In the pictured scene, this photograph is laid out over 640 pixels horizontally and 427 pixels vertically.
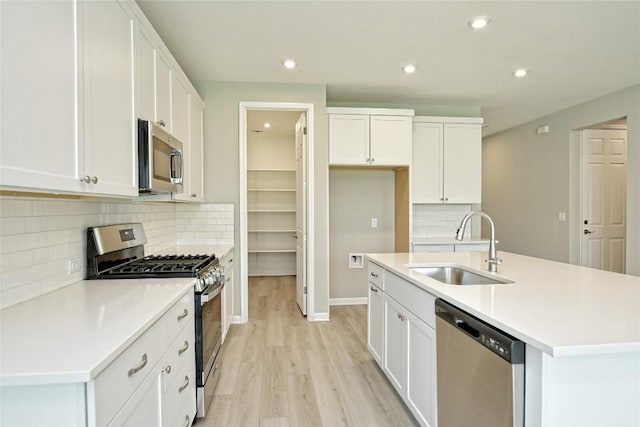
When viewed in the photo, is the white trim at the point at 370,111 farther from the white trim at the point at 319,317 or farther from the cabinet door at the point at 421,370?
the cabinet door at the point at 421,370

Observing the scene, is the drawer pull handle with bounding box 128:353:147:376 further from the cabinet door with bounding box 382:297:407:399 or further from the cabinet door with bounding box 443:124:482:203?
the cabinet door with bounding box 443:124:482:203

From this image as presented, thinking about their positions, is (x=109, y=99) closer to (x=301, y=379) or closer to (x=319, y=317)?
(x=301, y=379)

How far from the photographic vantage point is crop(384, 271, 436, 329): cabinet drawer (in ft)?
5.65

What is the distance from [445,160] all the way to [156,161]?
11.4ft

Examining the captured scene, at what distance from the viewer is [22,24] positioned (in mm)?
1056

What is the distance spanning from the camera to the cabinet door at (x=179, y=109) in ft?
8.57

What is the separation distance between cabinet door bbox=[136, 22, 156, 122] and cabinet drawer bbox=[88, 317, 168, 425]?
128 cm

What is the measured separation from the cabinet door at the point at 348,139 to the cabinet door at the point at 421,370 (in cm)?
232

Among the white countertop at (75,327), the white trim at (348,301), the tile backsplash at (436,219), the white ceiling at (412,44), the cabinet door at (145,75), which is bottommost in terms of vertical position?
the white trim at (348,301)

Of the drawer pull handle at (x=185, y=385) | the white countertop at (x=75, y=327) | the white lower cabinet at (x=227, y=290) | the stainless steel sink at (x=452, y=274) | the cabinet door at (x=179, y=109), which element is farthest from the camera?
the white lower cabinet at (x=227, y=290)

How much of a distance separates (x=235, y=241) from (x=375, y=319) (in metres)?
1.80

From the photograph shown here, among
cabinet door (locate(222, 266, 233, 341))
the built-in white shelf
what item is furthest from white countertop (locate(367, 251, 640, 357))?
the built-in white shelf


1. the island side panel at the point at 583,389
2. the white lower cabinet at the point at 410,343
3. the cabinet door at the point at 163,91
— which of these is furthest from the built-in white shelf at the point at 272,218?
the island side panel at the point at 583,389

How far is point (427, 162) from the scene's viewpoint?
4.33 metres
